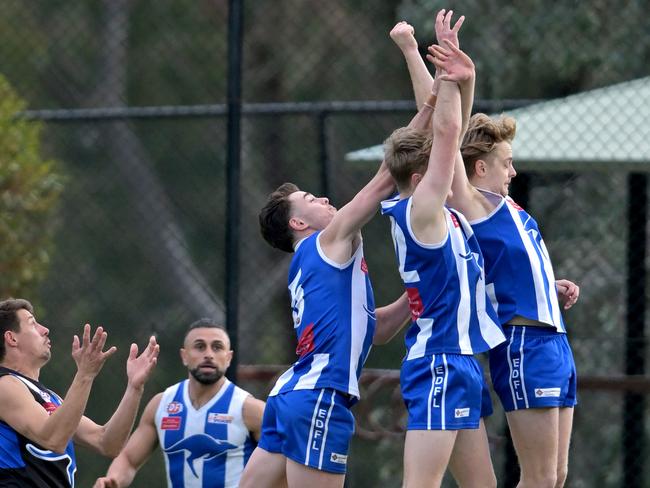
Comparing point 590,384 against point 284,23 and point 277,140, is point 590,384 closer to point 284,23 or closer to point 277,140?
point 277,140

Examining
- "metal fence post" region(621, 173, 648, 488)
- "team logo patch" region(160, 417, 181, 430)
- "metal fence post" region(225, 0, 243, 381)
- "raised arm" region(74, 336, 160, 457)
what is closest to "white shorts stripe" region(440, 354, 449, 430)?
Result: "raised arm" region(74, 336, 160, 457)

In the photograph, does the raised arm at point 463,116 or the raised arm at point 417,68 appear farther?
the raised arm at point 417,68

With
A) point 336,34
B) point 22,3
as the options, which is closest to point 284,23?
point 336,34

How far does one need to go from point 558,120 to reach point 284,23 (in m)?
6.72

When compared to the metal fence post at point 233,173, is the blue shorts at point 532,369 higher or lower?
lower

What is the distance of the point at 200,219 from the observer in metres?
11.2

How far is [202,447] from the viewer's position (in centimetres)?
626

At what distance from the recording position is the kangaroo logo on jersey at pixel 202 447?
624 cm

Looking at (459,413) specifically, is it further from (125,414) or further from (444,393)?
(125,414)

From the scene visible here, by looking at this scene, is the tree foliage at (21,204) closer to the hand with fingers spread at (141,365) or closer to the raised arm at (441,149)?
the hand with fingers spread at (141,365)

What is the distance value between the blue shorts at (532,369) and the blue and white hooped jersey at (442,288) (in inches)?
8.0

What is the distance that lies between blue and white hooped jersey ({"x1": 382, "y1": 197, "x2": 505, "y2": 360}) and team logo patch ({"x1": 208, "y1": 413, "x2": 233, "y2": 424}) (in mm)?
1825

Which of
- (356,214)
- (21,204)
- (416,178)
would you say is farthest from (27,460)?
(21,204)

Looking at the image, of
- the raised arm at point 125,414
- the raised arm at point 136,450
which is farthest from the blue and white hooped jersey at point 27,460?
the raised arm at point 136,450
